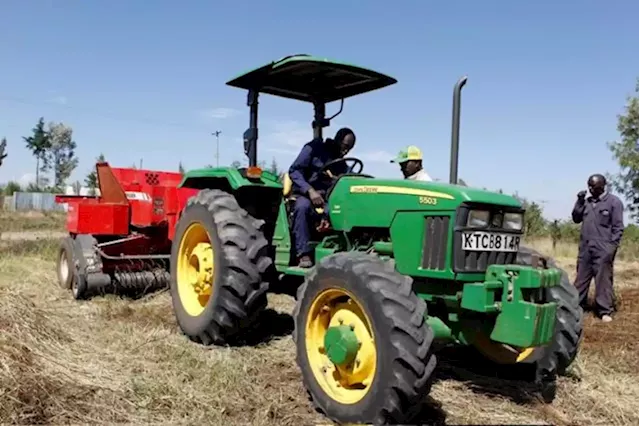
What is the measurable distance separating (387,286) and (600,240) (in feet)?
17.1

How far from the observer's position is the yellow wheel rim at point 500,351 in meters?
4.49

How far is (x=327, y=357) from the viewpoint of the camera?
4.21 metres

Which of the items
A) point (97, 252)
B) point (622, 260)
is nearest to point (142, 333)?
point (97, 252)

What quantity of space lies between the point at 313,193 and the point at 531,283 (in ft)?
6.50

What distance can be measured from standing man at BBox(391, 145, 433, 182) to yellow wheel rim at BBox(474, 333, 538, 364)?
174 cm

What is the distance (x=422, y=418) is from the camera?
3.87 m

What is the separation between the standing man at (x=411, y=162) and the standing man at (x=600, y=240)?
10.7 ft

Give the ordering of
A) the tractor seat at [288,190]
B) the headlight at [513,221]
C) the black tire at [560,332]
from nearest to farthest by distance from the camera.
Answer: the headlight at [513,221] → the black tire at [560,332] → the tractor seat at [288,190]

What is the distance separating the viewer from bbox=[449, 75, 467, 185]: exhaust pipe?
4.85 meters

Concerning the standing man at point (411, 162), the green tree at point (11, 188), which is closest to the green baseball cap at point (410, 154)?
the standing man at point (411, 162)

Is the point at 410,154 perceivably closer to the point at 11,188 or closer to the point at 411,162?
the point at 411,162

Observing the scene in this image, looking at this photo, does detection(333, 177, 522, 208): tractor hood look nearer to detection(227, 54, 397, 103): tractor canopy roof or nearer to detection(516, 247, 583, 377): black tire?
detection(516, 247, 583, 377): black tire

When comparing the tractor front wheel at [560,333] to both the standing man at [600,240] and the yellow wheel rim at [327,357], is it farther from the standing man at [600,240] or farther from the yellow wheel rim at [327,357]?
the standing man at [600,240]

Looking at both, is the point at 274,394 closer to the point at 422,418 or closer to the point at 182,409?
the point at 182,409
